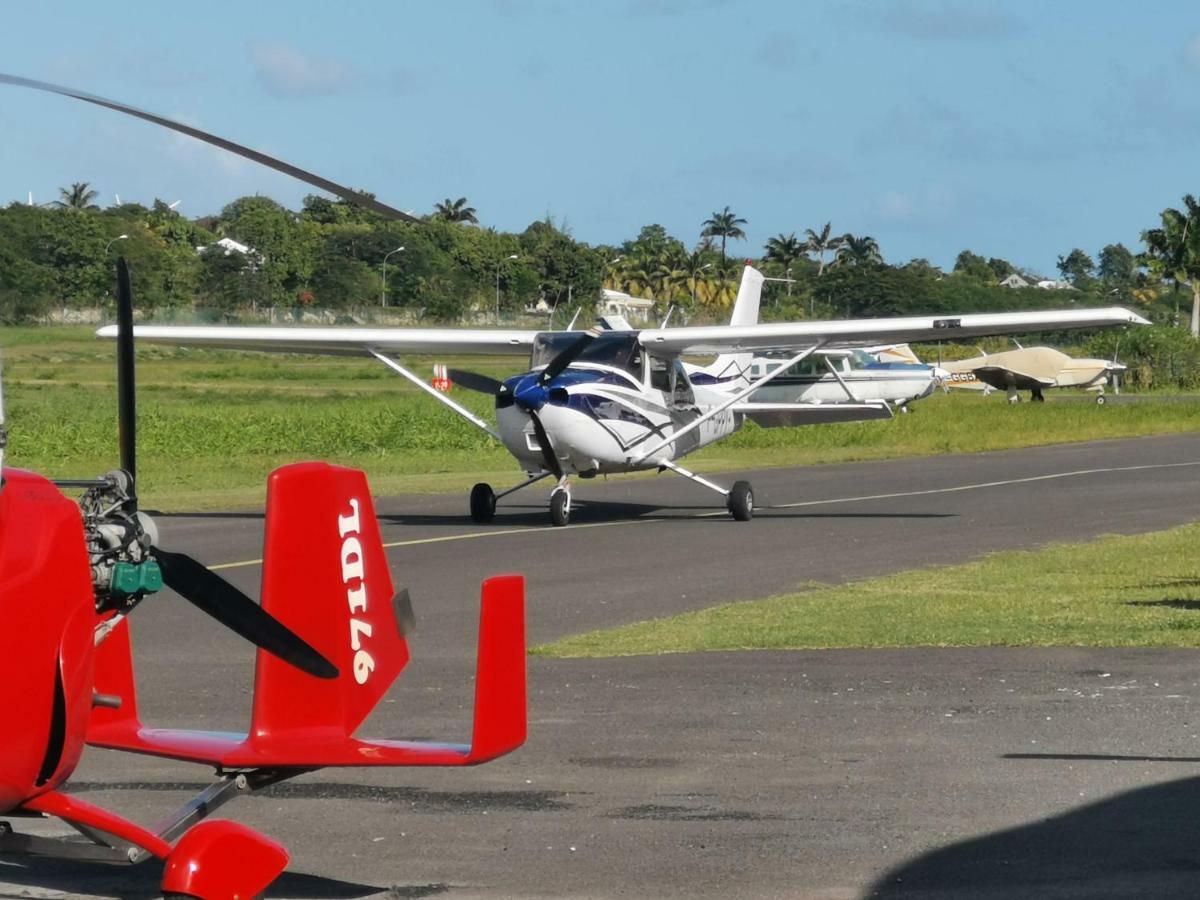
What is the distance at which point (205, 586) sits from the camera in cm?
479

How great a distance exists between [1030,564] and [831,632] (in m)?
5.07

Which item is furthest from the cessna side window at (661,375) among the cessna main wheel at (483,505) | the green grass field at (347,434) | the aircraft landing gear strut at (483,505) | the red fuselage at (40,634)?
the red fuselage at (40,634)

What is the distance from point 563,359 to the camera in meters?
20.9

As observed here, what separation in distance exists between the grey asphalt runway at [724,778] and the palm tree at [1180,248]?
8448 centimetres

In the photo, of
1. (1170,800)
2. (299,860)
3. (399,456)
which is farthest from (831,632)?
(399,456)

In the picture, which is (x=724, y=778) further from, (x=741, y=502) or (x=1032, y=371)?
(x=1032, y=371)

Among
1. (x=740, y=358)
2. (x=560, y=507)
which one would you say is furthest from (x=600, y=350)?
(x=740, y=358)

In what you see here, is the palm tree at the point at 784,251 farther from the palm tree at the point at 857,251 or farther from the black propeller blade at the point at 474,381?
the black propeller blade at the point at 474,381

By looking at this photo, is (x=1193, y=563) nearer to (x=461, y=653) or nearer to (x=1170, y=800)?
(x=461, y=653)

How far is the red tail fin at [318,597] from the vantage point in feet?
18.4

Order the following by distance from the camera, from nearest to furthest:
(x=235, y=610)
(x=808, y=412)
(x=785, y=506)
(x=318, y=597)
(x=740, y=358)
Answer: (x=235, y=610) < (x=318, y=597) < (x=785, y=506) < (x=808, y=412) < (x=740, y=358)

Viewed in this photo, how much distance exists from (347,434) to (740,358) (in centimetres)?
1221

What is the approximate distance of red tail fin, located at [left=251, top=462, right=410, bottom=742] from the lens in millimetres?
5605

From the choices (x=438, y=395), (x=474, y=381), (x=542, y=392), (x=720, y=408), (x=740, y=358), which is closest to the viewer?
(x=542, y=392)
